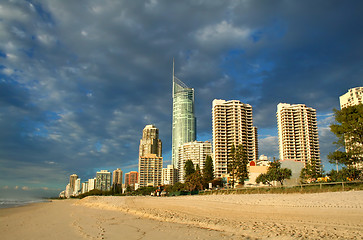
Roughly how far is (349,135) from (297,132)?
132555 millimetres

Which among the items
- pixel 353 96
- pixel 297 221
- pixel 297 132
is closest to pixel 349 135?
pixel 297 221

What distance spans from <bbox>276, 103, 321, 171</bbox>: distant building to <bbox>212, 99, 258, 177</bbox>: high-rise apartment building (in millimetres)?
19267

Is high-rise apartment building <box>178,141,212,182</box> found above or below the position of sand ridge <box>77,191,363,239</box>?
above

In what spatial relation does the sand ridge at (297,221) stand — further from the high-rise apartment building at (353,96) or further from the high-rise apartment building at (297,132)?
the high-rise apartment building at (353,96)

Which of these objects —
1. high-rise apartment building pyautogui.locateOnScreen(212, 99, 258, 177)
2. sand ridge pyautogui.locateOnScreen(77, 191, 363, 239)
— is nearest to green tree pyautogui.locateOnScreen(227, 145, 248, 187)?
sand ridge pyautogui.locateOnScreen(77, 191, 363, 239)

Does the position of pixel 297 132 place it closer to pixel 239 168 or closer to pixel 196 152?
pixel 196 152

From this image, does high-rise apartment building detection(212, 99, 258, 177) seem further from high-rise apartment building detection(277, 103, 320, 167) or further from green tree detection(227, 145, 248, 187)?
green tree detection(227, 145, 248, 187)

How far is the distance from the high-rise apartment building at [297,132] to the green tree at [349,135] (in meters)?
124

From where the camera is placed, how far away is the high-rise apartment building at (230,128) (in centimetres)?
14162

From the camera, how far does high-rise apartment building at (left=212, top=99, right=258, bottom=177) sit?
142 metres

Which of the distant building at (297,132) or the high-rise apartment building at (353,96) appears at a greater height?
the high-rise apartment building at (353,96)

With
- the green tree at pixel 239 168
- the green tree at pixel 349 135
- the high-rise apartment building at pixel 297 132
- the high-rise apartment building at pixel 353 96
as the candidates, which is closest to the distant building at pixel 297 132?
the high-rise apartment building at pixel 297 132

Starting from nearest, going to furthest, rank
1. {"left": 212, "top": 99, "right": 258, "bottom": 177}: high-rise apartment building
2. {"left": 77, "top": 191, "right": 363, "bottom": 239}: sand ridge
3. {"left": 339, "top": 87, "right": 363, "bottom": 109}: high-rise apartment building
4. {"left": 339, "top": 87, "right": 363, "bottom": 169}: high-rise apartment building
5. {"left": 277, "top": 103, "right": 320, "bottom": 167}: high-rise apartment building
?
{"left": 77, "top": 191, "right": 363, "bottom": 239}: sand ridge, {"left": 339, "top": 87, "right": 363, "bottom": 169}: high-rise apartment building, {"left": 339, "top": 87, "right": 363, "bottom": 109}: high-rise apartment building, {"left": 212, "top": 99, "right": 258, "bottom": 177}: high-rise apartment building, {"left": 277, "top": 103, "right": 320, "bottom": 167}: high-rise apartment building

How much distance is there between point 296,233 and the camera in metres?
8.70
